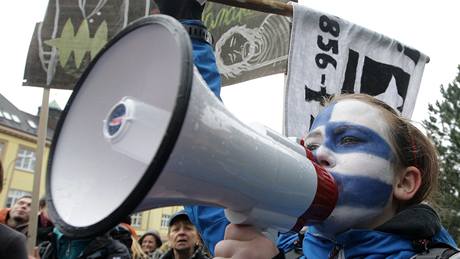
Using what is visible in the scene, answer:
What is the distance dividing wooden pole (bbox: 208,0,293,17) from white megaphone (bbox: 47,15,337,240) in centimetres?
95

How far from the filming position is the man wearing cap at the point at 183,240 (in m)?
2.89

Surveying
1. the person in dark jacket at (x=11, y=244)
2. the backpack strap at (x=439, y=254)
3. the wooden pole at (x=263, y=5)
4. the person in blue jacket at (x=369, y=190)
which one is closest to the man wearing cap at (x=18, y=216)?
the person in dark jacket at (x=11, y=244)

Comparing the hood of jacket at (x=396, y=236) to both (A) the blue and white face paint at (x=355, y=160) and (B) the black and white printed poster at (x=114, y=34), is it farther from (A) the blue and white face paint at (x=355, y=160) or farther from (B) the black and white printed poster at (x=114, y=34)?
(B) the black and white printed poster at (x=114, y=34)

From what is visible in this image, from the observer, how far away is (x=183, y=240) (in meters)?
2.89

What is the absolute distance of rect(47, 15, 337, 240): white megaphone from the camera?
22.7 inches

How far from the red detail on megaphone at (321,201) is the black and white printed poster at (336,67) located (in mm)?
1210

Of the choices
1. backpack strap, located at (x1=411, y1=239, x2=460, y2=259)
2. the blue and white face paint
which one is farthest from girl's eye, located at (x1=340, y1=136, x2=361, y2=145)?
backpack strap, located at (x1=411, y1=239, x2=460, y2=259)

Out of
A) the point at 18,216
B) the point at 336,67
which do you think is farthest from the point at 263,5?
the point at 18,216

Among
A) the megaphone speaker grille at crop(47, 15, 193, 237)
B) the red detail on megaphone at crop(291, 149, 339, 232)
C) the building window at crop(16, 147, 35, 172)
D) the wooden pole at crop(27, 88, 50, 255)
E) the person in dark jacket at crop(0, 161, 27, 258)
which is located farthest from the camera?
the building window at crop(16, 147, 35, 172)

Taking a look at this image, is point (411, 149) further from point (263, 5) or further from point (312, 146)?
point (263, 5)

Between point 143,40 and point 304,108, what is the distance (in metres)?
1.48

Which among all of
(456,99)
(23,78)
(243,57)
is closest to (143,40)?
(243,57)

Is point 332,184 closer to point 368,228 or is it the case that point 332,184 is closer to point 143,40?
point 368,228

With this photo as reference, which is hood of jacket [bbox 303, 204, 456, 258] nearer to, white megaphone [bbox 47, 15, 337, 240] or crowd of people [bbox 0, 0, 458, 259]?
crowd of people [bbox 0, 0, 458, 259]
